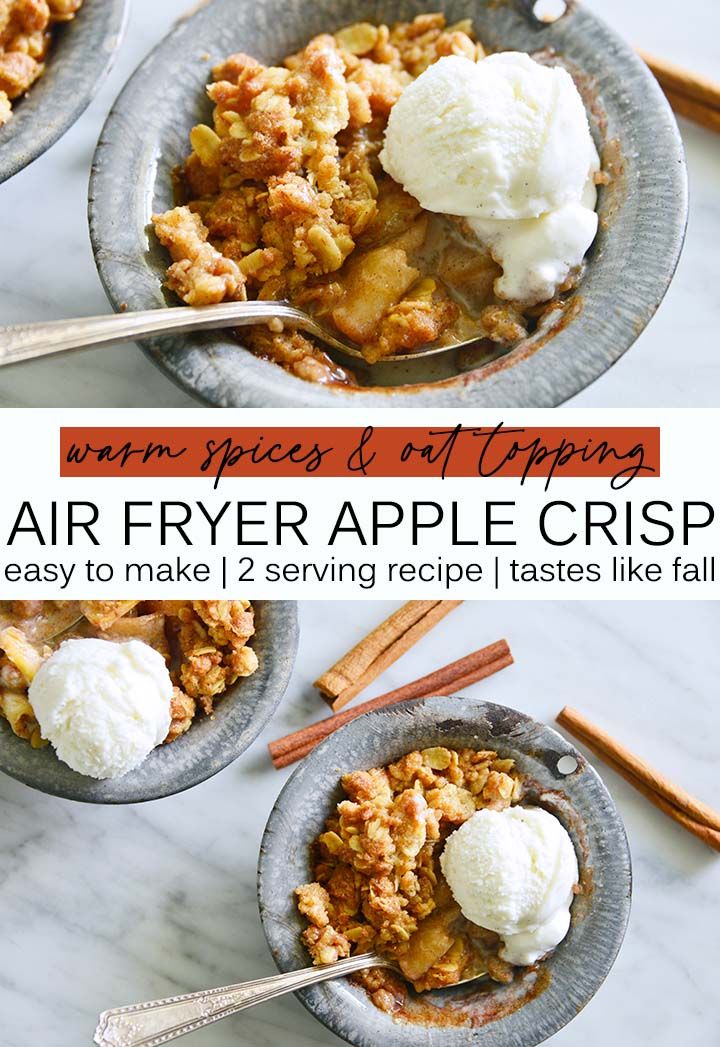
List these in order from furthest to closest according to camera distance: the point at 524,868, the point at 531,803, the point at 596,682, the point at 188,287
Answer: the point at 596,682 < the point at 531,803 < the point at 524,868 < the point at 188,287

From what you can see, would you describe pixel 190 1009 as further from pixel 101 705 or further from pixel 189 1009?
pixel 101 705

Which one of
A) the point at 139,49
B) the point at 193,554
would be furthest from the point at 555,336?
the point at 139,49

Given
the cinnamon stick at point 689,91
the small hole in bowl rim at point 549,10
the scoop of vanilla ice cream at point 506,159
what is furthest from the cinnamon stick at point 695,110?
Result: the scoop of vanilla ice cream at point 506,159

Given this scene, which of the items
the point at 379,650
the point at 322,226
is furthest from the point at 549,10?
the point at 379,650

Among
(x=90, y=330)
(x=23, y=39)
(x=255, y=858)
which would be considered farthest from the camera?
(x=255, y=858)

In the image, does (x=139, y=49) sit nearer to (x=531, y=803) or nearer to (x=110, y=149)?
(x=110, y=149)

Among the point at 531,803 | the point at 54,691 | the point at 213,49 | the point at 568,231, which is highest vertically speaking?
the point at 213,49

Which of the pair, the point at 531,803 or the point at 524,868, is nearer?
the point at 524,868

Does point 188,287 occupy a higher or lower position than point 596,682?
higher
